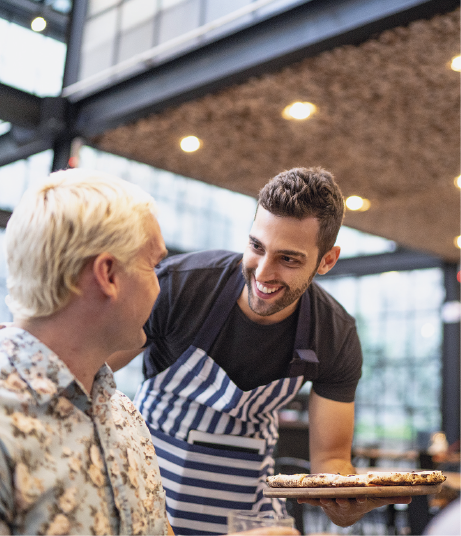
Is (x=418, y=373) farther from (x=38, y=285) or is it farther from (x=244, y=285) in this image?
(x=38, y=285)

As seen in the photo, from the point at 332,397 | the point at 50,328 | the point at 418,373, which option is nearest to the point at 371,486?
the point at 332,397

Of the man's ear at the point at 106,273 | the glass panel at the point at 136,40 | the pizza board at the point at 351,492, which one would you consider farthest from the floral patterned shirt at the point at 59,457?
the glass panel at the point at 136,40

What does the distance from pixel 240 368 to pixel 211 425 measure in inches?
7.4

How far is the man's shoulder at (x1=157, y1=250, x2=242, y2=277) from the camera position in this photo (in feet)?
6.30

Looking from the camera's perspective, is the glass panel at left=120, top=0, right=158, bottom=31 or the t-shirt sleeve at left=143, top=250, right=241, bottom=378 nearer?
the t-shirt sleeve at left=143, top=250, right=241, bottom=378

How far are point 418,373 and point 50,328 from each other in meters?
9.00

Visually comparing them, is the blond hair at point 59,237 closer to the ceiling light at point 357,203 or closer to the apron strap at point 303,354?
the apron strap at point 303,354

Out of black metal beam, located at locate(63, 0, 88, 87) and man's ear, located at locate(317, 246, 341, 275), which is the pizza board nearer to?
man's ear, located at locate(317, 246, 341, 275)

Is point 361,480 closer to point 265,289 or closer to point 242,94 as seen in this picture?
point 265,289

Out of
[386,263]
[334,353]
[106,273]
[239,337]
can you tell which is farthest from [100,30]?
[386,263]

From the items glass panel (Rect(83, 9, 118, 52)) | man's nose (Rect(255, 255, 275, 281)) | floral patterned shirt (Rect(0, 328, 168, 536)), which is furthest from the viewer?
glass panel (Rect(83, 9, 118, 52))

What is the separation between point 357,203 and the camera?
6.56m

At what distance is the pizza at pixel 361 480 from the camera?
1.36 m

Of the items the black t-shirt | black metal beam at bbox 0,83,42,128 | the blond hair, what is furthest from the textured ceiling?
the blond hair
